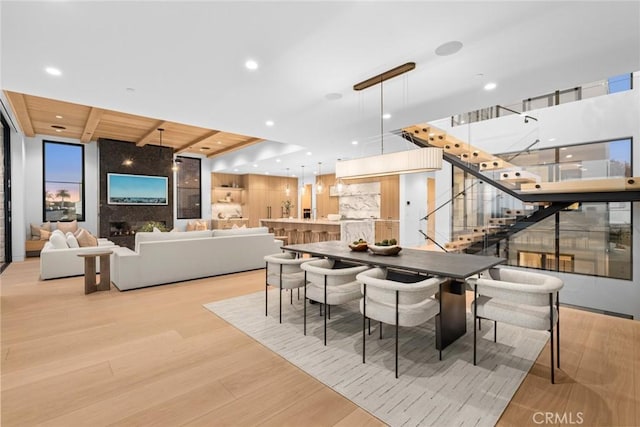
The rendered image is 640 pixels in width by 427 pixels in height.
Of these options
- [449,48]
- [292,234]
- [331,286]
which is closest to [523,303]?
[331,286]

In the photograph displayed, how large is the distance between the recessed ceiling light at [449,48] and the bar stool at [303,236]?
7117mm

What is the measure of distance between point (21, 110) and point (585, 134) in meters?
11.0

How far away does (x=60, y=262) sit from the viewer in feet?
17.5

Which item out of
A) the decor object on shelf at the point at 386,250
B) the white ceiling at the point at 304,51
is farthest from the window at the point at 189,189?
the decor object on shelf at the point at 386,250

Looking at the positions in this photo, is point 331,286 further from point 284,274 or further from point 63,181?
Answer: point 63,181

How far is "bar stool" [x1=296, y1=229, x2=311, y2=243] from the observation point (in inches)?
380

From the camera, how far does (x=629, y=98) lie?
17.7 ft

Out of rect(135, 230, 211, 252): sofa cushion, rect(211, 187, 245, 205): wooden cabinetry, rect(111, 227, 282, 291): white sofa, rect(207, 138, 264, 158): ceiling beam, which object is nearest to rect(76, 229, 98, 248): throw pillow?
rect(111, 227, 282, 291): white sofa

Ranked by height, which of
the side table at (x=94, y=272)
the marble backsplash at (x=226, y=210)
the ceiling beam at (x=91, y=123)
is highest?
the ceiling beam at (x=91, y=123)

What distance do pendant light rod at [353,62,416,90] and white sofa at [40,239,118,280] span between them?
5.29 meters

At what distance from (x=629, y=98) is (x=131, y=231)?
1223 cm

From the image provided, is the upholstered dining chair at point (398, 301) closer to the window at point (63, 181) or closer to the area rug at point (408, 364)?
the area rug at point (408, 364)

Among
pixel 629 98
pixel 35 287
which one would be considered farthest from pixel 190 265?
pixel 629 98

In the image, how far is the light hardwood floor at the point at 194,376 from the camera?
1.93 metres
